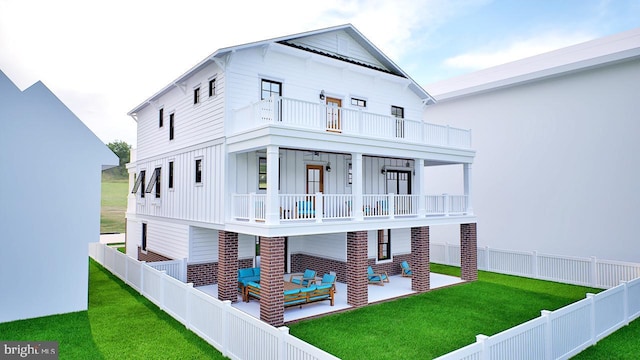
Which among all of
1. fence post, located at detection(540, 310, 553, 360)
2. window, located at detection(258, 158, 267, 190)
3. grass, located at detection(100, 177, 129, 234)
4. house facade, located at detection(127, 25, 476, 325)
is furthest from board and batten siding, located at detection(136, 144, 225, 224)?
grass, located at detection(100, 177, 129, 234)

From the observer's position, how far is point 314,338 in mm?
10148

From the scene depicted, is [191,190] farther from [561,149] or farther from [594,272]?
[561,149]

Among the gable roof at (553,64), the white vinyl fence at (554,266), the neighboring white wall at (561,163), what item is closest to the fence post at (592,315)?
the white vinyl fence at (554,266)

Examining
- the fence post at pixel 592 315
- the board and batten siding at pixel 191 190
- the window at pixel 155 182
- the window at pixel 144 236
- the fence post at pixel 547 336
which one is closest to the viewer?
the fence post at pixel 547 336

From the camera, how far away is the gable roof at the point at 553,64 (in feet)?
57.9

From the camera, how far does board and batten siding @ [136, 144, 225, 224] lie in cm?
1389

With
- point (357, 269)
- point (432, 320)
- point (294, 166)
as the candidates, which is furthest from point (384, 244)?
point (432, 320)

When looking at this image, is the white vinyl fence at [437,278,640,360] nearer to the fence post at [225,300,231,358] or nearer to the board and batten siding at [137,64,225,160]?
the fence post at [225,300,231,358]

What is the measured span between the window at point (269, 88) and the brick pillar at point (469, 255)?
9962 millimetres

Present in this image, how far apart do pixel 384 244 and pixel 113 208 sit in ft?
123

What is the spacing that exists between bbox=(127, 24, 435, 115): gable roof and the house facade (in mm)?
61

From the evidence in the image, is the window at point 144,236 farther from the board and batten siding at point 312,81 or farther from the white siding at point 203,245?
the board and batten siding at point 312,81

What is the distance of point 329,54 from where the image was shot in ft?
52.2

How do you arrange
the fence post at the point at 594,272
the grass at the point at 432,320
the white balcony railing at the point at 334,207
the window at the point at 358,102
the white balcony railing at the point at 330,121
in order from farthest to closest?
the window at the point at 358,102 < the fence post at the point at 594,272 < the white balcony railing at the point at 330,121 < the white balcony railing at the point at 334,207 < the grass at the point at 432,320
